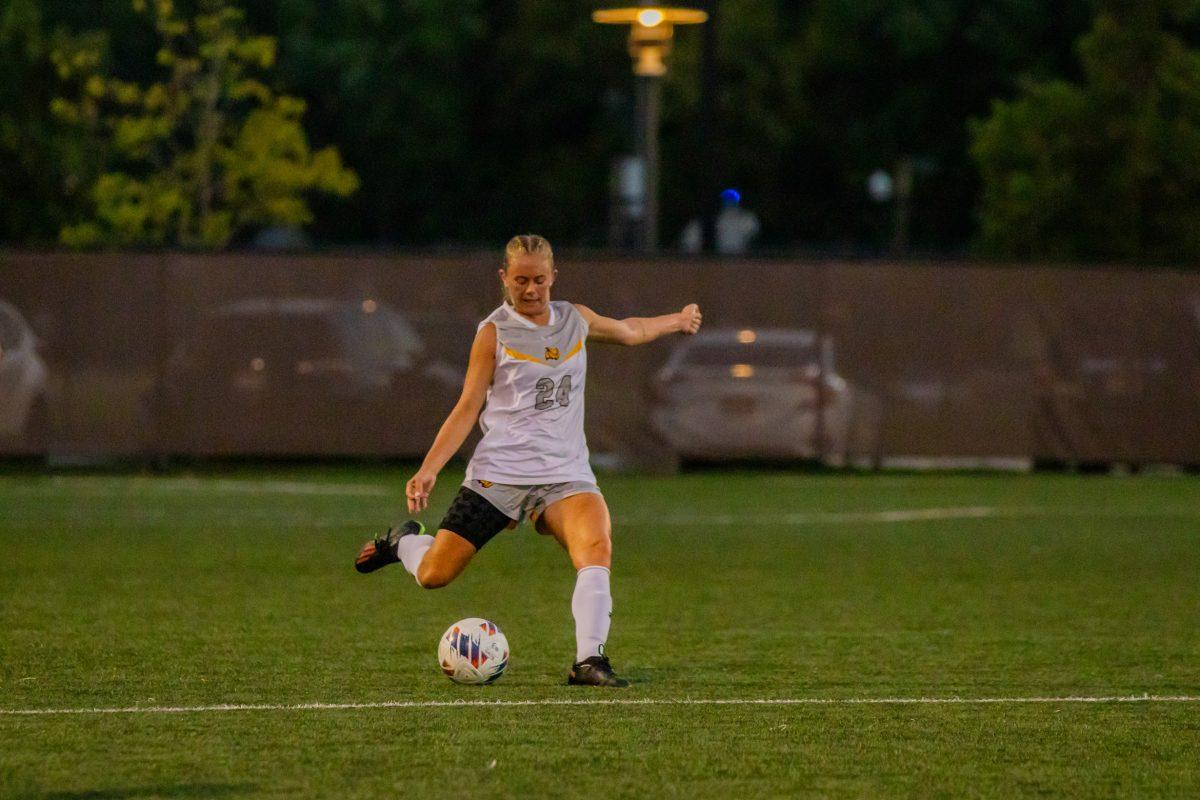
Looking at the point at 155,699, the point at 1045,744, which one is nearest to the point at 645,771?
the point at 1045,744

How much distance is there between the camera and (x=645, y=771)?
7.39m

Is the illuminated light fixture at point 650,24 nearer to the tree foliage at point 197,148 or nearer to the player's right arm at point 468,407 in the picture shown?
the tree foliage at point 197,148

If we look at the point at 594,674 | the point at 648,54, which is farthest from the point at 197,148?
the point at 594,674

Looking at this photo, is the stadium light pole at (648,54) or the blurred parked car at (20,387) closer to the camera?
the blurred parked car at (20,387)

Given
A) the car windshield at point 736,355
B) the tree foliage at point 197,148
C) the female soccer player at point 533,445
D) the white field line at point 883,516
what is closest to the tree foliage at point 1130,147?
the tree foliage at point 197,148

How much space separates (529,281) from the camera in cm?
919

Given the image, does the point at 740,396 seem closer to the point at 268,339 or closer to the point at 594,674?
the point at 268,339

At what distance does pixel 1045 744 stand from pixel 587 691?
1.92 metres

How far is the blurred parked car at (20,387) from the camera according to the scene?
882 inches

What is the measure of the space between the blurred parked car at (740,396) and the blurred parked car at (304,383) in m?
2.26

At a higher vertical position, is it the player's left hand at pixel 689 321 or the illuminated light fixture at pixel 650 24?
the illuminated light fixture at pixel 650 24

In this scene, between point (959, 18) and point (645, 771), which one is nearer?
point (645, 771)

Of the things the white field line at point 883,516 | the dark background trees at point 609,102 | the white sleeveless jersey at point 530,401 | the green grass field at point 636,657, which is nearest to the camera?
the green grass field at point 636,657

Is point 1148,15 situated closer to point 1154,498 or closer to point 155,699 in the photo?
point 1154,498
